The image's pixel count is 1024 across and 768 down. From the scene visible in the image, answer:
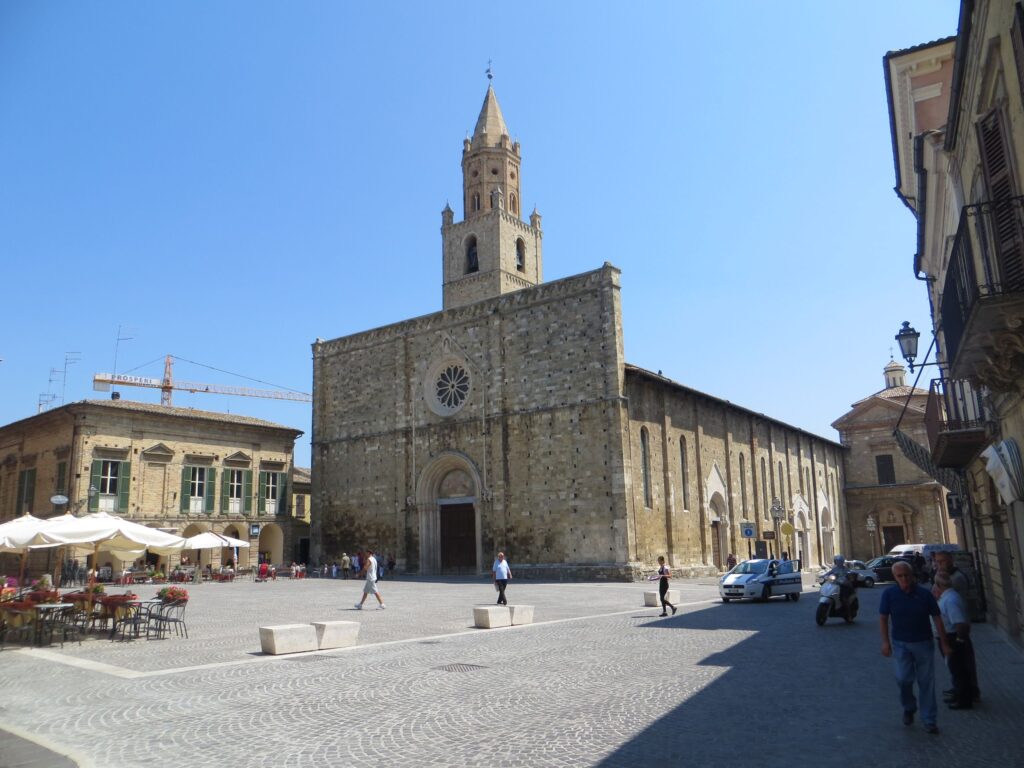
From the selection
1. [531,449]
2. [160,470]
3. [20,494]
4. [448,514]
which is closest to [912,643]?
[531,449]

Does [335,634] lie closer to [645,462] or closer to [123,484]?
[645,462]

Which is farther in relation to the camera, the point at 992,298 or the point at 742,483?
the point at 742,483

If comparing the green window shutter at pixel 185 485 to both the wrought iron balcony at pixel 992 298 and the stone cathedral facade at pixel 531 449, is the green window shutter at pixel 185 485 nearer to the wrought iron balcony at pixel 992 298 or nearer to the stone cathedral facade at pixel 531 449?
the stone cathedral facade at pixel 531 449

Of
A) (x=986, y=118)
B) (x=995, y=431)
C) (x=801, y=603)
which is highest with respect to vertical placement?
(x=986, y=118)

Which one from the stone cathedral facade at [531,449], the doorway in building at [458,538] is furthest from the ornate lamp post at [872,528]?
the doorway in building at [458,538]

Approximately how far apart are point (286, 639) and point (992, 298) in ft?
33.5

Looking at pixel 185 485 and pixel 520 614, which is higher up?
pixel 185 485

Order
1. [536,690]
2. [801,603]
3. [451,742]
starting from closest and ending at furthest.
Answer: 1. [451,742]
2. [536,690]
3. [801,603]

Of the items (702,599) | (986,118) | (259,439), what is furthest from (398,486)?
(986,118)

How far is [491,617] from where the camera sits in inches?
584

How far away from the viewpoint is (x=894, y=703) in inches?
301

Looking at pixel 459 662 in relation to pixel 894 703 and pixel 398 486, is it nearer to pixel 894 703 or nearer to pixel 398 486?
pixel 894 703

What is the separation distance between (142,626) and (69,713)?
809 centimetres

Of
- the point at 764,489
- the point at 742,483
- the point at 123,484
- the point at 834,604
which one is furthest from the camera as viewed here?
the point at 764,489
